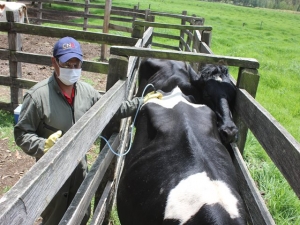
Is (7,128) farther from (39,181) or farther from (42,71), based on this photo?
(39,181)

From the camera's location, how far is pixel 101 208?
2898mm

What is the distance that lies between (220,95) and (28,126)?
1.66m

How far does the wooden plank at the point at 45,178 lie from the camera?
96 cm

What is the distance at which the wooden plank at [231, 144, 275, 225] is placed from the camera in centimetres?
206

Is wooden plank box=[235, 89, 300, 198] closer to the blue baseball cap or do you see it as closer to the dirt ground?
the blue baseball cap

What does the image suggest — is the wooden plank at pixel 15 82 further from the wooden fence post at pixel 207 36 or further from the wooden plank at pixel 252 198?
the wooden plank at pixel 252 198

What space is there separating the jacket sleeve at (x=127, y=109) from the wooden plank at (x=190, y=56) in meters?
0.42

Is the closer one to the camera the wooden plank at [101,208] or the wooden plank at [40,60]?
the wooden plank at [101,208]

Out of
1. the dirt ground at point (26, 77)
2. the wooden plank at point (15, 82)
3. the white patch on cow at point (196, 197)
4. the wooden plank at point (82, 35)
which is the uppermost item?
the wooden plank at point (82, 35)

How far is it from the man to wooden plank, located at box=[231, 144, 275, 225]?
127 cm

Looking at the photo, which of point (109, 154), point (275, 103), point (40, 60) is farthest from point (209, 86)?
point (275, 103)

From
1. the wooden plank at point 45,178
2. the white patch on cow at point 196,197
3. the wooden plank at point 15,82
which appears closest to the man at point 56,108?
the wooden plank at point 45,178

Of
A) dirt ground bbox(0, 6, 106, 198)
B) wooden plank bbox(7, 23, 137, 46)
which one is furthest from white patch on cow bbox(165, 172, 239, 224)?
wooden plank bbox(7, 23, 137, 46)

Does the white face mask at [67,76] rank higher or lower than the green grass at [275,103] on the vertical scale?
higher
